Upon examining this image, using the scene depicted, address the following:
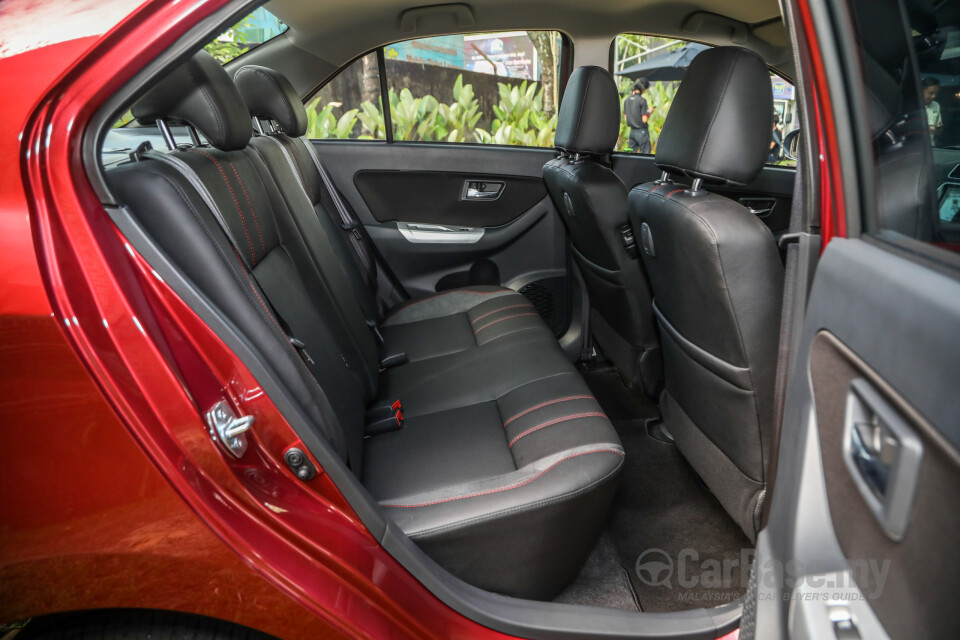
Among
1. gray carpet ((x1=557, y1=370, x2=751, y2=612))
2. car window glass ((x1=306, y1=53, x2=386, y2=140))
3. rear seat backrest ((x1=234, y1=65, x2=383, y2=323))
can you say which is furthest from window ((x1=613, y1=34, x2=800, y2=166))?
gray carpet ((x1=557, y1=370, x2=751, y2=612))

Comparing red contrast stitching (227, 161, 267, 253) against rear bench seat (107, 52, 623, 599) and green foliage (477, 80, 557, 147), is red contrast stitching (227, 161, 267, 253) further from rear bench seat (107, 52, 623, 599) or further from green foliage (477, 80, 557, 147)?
green foliage (477, 80, 557, 147)

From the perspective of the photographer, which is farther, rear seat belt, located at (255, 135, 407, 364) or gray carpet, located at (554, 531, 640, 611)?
rear seat belt, located at (255, 135, 407, 364)

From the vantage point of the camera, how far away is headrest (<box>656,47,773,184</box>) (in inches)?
48.0

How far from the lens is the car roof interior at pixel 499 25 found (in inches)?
87.0

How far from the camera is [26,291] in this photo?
2.37 feet

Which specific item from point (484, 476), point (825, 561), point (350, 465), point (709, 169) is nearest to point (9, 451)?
point (350, 465)

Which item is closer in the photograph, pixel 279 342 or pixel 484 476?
pixel 279 342

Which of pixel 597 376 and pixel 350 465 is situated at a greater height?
pixel 350 465

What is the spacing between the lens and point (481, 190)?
106 inches

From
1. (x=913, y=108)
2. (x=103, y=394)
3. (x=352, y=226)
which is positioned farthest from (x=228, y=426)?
(x=352, y=226)

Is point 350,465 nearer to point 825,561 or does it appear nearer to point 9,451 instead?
point 9,451

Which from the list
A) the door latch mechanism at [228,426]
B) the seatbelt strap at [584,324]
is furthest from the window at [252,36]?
the door latch mechanism at [228,426]

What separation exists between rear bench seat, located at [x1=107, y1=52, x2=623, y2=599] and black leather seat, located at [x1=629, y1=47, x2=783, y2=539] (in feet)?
0.89

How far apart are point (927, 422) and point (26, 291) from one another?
927mm
